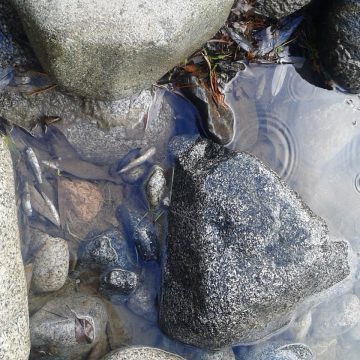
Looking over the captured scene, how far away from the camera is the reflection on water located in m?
4.50

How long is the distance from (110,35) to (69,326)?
223 cm

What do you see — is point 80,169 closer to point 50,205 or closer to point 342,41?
point 50,205

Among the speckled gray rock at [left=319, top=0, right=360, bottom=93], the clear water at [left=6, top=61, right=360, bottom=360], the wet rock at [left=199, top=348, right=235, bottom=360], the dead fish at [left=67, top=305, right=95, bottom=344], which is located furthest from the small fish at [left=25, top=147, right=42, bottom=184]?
the speckled gray rock at [left=319, top=0, right=360, bottom=93]

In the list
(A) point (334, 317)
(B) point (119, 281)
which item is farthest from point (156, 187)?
(A) point (334, 317)

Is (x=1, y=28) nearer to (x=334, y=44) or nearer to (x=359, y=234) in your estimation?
(x=334, y=44)

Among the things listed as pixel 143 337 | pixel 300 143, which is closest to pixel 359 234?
pixel 300 143

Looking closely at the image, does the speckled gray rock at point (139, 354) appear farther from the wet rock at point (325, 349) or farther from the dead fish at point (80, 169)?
the wet rock at point (325, 349)

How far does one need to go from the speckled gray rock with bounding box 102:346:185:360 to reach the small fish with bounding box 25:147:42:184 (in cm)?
148

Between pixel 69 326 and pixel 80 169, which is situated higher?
pixel 80 169

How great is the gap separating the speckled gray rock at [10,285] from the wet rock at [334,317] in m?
2.72

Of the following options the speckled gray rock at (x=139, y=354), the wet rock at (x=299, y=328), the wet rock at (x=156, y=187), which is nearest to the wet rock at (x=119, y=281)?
the speckled gray rock at (x=139, y=354)

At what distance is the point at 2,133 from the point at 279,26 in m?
2.42

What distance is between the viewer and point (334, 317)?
4.94 m

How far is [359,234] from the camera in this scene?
4941mm
